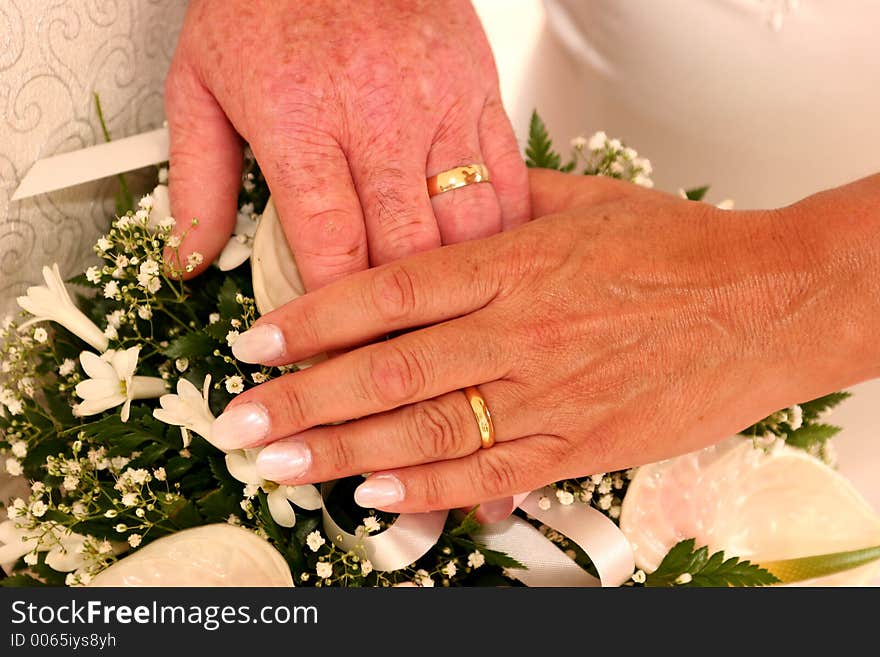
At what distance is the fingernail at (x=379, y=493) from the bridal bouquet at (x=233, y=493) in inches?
1.1

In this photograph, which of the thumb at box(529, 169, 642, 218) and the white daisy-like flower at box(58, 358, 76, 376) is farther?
the thumb at box(529, 169, 642, 218)

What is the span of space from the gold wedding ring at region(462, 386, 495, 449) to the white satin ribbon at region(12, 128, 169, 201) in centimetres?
60

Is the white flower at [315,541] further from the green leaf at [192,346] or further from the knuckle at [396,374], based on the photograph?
the green leaf at [192,346]

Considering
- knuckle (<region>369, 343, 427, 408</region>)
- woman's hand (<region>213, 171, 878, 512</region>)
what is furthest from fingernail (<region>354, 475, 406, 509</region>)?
knuckle (<region>369, 343, 427, 408</region>)

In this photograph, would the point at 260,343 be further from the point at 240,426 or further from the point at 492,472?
the point at 492,472

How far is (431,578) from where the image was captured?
103 cm

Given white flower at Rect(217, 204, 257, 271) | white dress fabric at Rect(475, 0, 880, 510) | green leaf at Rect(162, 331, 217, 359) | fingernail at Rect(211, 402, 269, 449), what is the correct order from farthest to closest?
white dress fabric at Rect(475, 0, 880, 510)
white flower at Rect(217, 204, 257, 271)
green leaf at Rect(162, 331, 217, 359)
fingernail at Rect(211, 402, 269, 449)

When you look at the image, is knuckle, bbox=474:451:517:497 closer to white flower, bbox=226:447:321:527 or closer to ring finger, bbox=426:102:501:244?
white flower, bbox=226:447:321:527

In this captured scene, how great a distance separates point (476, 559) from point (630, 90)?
117 cm

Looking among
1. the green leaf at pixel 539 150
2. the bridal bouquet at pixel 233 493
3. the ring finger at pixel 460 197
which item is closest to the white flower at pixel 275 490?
the bridal bouquet at pixel 233 493

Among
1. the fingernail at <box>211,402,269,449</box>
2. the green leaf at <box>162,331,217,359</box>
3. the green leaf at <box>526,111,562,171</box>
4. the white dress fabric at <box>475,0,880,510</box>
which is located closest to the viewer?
the fingernail at <box>211,402,269,449</box>

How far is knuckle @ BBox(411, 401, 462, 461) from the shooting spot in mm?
949

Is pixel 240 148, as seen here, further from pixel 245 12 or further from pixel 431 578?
pixel 431 578

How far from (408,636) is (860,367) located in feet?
2.20
